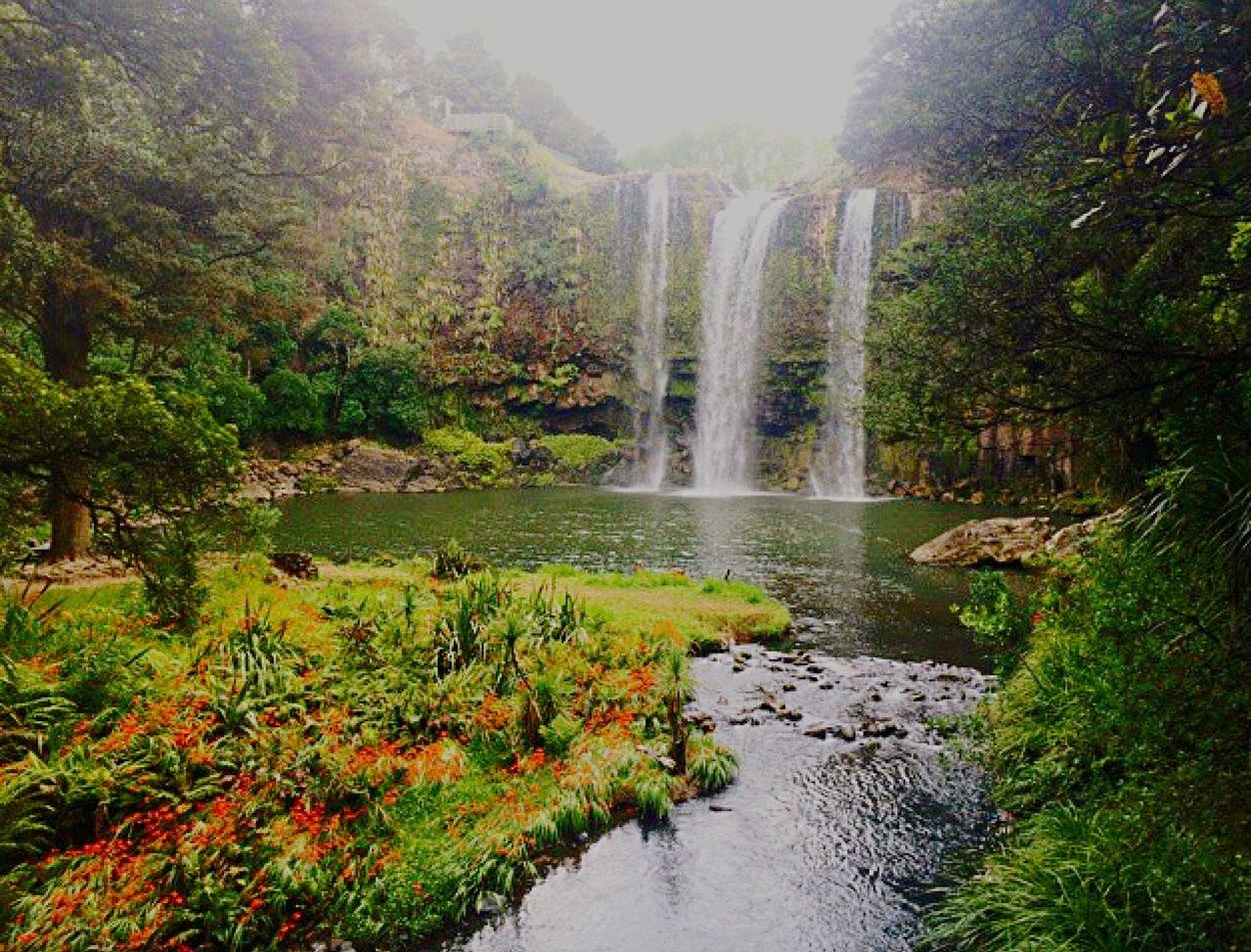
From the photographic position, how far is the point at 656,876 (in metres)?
Answer: 5.91

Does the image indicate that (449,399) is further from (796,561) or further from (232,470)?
(232,470)

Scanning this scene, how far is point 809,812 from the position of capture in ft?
22.4

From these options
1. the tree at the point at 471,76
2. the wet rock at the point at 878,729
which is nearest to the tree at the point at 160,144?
the wet rock at the point at 878,729

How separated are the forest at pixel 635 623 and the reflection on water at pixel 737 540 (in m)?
0.34

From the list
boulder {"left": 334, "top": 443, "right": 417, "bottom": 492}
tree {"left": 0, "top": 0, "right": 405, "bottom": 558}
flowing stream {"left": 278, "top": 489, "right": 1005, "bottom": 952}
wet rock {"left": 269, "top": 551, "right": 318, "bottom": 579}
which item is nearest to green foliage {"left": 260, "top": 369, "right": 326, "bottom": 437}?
boulder {"left": 334, "top": 443, "right": 417, "bottom": 492}

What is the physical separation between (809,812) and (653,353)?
137ft

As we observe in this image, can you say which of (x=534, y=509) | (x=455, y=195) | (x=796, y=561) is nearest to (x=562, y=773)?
(x=796, y=561)

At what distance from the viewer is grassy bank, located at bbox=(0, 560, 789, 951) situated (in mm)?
4719

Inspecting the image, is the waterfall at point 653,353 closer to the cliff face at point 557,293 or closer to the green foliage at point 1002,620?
the cliff face at point 557,293

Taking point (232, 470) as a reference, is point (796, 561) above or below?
below

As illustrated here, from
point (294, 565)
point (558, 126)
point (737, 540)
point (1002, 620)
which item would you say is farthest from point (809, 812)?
point (558, 126)

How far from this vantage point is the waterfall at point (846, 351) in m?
40.1

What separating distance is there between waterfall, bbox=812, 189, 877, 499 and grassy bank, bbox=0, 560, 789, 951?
32.9 metres

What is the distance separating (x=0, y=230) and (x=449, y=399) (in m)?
40.3
